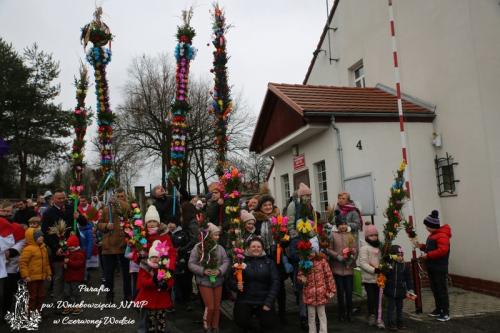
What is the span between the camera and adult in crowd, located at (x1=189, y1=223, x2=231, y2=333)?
208 inches

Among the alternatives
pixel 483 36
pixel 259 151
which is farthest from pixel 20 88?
pixel 483 36

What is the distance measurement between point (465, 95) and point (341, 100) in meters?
2.70

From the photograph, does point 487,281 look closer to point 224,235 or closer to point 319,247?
point 319,247

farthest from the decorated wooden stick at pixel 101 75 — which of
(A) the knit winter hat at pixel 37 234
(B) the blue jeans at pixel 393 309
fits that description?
(B) the blue jeans at pixel 393 309

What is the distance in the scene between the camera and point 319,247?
6.13 metres

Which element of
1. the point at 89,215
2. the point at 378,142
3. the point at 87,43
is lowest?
the point at 89,215

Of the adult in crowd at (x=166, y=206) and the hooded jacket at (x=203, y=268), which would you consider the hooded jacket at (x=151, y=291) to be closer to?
the hooded jacket at (x=203, y=268)

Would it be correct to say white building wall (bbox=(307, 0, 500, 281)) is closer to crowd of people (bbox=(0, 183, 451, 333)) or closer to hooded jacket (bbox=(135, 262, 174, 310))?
crowd of people (bbox=(0, 183, 451, 333))

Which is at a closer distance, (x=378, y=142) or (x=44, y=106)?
(x=378, y=142)

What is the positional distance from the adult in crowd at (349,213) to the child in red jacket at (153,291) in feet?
10.4

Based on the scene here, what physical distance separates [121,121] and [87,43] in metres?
23.7

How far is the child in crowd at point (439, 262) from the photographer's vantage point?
245 inches

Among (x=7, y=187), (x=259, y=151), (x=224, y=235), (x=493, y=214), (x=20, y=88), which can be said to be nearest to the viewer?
(x=224, y=235)

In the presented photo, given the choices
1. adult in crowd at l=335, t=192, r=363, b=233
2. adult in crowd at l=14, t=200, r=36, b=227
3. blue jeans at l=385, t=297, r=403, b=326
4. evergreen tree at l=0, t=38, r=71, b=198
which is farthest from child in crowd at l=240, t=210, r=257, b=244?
evergreen tree at l=0, t=38, r=71, b=198
